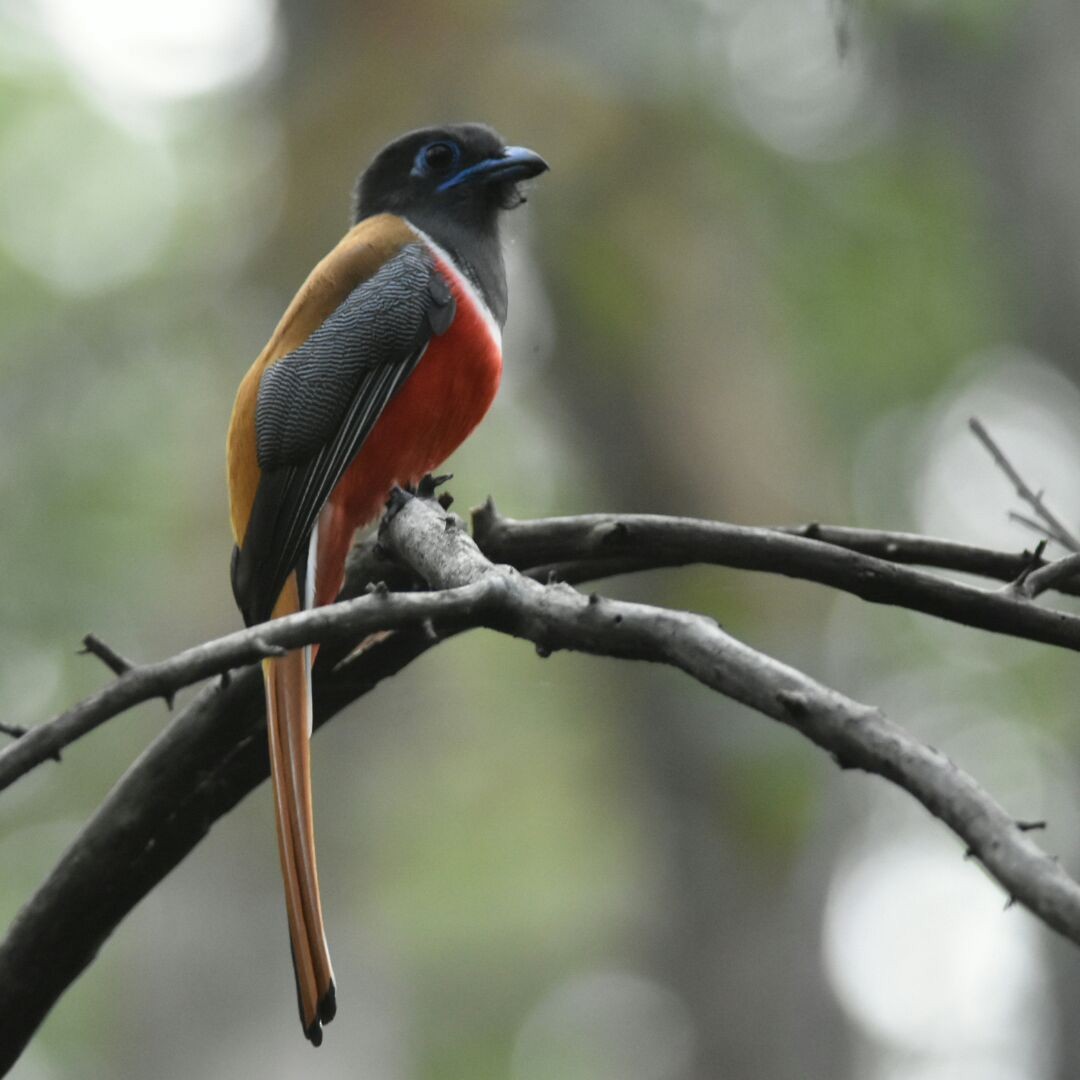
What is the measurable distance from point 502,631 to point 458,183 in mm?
2819

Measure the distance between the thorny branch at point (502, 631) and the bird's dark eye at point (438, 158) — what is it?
1.92m

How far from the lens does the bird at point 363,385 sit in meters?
3.29

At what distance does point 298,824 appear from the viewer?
8.05 ft

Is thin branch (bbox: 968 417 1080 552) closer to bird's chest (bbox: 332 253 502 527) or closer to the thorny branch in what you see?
the thorny branch

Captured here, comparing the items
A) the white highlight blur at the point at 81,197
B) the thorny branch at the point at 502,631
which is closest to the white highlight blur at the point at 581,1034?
the white highlight blur at the point at 81,197

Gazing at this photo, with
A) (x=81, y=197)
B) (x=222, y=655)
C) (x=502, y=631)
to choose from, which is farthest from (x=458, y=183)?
(x=81, y=197)

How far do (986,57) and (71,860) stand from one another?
910 centimetres

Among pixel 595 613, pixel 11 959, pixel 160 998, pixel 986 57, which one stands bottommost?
pixel 595 613

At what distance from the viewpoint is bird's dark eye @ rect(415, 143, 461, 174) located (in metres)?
4.35

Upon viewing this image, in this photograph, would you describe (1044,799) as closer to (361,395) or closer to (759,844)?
(759,844)

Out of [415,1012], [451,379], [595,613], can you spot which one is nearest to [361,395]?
[451,379]

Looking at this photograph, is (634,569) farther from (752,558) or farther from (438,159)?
(438,159)

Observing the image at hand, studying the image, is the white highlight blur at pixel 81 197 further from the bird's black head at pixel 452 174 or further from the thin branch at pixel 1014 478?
the thin branch at pixel 1014 478

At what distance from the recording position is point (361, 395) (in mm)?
3553
